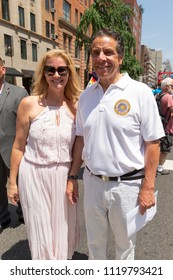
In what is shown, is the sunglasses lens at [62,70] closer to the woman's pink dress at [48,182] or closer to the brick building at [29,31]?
the woman's pink dress at [48,182]

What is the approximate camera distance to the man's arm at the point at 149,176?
1.70 metres

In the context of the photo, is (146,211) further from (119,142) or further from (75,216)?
(75,216)

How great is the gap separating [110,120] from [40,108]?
0.68 metres

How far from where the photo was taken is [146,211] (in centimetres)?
183

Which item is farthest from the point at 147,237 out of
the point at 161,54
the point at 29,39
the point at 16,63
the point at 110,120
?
the point at 161,54

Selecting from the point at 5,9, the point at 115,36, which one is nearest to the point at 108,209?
the point at 115,36

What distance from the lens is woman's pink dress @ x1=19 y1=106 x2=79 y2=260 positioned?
6.57 ft

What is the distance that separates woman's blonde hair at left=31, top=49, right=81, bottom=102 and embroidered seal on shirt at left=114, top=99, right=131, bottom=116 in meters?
0.64

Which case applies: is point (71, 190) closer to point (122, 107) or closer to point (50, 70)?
point (122, 107)

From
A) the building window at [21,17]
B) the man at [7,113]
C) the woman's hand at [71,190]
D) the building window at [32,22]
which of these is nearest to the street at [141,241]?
the man at [7,113]

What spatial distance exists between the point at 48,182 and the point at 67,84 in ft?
2.84

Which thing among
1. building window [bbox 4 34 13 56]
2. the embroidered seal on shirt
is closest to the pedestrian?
the embroidered seal on shirt

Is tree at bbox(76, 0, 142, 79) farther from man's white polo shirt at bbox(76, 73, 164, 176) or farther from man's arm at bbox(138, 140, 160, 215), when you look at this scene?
man's arm at bbox(138, 140, 160, 215)

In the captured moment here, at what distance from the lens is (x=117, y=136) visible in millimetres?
1658
